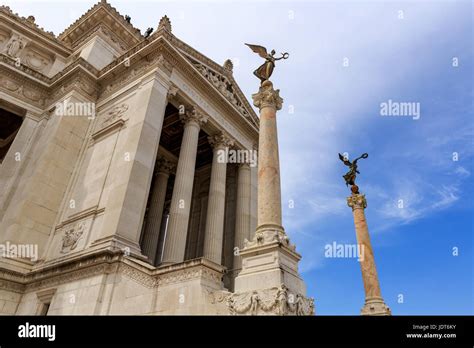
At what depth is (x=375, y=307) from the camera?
21000mm

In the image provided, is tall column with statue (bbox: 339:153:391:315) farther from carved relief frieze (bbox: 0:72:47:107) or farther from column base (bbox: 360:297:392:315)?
carved relief frieze (bbox: 0:72:47:107)

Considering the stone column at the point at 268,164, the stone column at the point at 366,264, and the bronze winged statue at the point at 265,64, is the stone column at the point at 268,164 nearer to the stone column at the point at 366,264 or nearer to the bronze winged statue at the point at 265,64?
the bronze winged statue at the point at 265,64

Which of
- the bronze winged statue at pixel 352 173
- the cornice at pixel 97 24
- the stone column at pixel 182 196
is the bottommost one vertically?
the stone column at pixel 182 196

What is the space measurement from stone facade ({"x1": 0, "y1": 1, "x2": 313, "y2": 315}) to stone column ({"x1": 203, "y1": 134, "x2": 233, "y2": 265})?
109 mm

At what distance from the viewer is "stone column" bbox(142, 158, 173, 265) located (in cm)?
2605

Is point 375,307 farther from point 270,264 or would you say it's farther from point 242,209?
point 270,264

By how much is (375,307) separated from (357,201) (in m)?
8.15

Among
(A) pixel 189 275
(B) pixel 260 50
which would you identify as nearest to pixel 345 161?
(B) pixel 260 50

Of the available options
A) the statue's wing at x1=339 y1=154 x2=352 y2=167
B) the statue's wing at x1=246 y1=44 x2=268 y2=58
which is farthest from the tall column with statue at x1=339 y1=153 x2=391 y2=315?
the statue's wing at x1=246 y1=44 x2=268 y2=58

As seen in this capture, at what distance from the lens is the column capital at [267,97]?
14.4 m

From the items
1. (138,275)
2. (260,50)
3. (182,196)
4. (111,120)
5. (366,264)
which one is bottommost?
(138,275)

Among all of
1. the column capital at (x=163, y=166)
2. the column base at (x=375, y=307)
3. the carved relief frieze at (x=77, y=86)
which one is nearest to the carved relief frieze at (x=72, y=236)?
the carved relief frieze at (x=77, y=86)

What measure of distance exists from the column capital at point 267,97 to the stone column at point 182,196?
8831 millimetres
